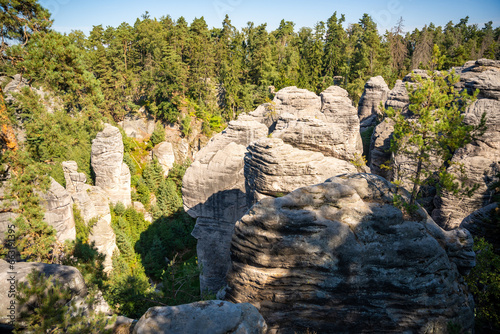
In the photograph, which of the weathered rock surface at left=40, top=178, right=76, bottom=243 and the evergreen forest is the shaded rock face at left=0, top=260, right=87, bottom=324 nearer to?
the evergreen forest

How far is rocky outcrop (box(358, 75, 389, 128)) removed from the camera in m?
39.4

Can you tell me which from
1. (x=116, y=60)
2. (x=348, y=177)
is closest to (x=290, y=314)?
(x=348, y=177)

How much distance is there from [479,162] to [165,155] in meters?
35.1

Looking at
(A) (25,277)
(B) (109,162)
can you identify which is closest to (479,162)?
(A) (25,277)

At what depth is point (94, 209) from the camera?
26.9 metres

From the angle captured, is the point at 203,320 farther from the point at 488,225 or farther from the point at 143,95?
the point at 143,95

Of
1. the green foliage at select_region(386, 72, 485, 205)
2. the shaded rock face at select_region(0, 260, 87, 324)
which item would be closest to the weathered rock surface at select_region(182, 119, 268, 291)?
the green foliage at select_region(386, 72, 485, 205)

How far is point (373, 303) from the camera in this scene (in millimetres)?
8602

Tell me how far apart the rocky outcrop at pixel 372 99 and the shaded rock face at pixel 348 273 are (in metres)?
A: 32.4

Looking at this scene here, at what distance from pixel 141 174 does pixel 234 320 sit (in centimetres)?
3537

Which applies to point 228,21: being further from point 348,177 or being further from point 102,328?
point 102,328

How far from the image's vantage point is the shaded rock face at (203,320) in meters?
6.39

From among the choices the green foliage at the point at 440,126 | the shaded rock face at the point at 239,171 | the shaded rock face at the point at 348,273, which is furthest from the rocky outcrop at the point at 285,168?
the shaded rock face at the point at 348,273

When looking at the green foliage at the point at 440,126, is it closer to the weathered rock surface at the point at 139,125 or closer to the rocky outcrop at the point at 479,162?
the rocky outcrop at the point at 479,162
